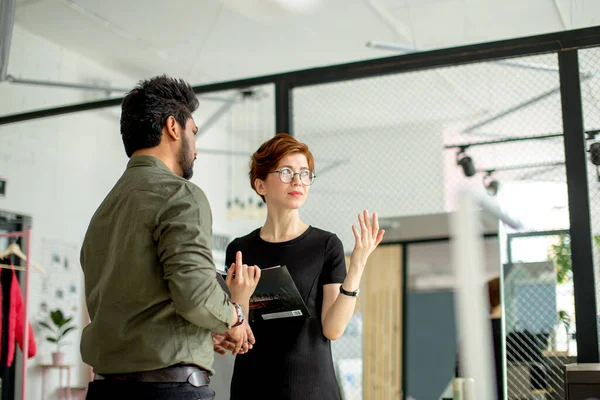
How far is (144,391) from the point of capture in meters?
1.52

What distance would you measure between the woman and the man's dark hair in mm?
540

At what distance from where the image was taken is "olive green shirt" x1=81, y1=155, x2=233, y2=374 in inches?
59.5

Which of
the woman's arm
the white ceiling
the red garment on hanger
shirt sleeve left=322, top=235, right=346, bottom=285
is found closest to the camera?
the woman's arm

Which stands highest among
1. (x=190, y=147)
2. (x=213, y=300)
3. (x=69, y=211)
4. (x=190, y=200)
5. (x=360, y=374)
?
(x=69, y=211)

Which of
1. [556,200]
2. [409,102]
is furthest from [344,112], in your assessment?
[556,200]

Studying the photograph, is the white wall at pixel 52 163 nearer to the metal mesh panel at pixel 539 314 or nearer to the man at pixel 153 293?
the metal mesh panel at pixel 539 314

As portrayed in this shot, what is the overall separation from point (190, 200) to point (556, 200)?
5.80 feet

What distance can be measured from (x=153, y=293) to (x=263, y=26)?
5487 mm

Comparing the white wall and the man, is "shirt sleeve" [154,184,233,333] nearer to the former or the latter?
the man

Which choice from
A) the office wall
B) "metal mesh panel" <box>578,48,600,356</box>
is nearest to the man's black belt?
"metal mesh panel" <box>578,48,600,356</box>

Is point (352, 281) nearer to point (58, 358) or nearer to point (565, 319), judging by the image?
point (565, 319)

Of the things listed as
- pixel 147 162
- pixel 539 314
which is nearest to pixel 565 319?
pixel 539 314

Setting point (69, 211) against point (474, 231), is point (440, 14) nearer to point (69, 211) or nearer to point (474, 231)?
point (69, 211)

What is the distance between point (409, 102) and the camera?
856 centimetres
